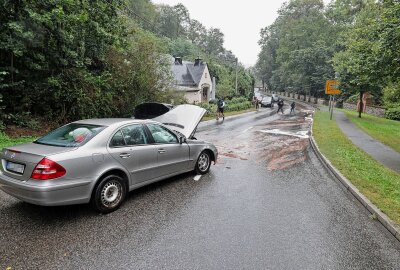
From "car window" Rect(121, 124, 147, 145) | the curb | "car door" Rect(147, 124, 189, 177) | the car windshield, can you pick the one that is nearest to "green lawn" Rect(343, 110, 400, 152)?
the curb

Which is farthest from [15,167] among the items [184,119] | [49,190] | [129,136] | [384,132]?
[384,132]

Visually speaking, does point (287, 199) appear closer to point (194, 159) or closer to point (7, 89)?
point (194, 159)

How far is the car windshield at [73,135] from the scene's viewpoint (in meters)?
4.66

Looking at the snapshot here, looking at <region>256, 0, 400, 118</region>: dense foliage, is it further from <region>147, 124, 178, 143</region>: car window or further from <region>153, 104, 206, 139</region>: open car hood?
<region>147, 124, 178, 143</region>: car window

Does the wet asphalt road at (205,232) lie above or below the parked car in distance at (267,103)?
above

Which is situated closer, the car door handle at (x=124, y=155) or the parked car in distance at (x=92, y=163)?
the parked car in distance at (x=92, y=163)

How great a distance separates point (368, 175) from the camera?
7547mm

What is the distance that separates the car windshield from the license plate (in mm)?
586

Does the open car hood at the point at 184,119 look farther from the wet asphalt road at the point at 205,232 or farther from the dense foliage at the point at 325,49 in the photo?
the dense foliage at the point at 325,49

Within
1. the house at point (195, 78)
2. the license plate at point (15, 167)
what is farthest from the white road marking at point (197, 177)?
the house at point (195, 78)

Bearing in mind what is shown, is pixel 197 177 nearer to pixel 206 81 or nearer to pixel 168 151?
pixel 168 151

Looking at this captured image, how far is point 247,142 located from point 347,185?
6.12 meters

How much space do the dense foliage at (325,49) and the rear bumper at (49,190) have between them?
1027cm

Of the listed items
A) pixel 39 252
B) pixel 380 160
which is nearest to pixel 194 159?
pixel 39 252
